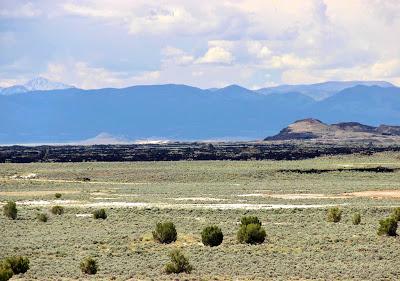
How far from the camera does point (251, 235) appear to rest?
36938mm

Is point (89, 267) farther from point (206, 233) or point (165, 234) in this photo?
point (206, 233)

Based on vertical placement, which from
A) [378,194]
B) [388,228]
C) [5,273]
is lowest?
[5,273]

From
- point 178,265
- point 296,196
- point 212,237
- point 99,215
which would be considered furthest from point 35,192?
point 178,265

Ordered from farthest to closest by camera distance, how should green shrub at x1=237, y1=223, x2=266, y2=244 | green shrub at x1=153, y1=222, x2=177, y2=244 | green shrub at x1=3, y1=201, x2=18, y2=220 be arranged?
1. green shrub at x1=3, y1=201, x2=18, y2=220
2. green shrub at x1=153, y1=222, x2=177, y2=244
3. green shrub at x1=237, y1=223, x2=266, y2=244

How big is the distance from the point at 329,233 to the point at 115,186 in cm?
4177

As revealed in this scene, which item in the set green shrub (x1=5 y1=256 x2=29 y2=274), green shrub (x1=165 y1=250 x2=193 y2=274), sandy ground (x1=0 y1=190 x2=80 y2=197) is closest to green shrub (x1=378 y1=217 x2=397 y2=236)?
green shrub (x1=165 y1=250 x2=193 y2=274)

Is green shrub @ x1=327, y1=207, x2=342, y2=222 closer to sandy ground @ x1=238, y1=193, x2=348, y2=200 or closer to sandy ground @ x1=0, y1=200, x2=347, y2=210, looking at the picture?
sandy ground @ x1=0, y1=200, x2=347, y2=210

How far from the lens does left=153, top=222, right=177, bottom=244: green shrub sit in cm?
3759

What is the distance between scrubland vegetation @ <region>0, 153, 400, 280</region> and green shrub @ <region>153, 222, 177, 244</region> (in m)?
0.06

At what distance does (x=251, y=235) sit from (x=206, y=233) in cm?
212

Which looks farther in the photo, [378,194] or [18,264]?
[378,194]

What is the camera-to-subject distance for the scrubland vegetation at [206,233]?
31312 millimetres

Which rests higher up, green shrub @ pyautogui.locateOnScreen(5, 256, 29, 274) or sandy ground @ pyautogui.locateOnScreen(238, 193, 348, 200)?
sandy ground @ pyautogui.locateOnScreen(238, 193, 348, 200)

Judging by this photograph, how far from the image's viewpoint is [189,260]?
33.4m
